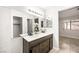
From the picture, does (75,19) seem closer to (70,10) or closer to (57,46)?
(70,10)

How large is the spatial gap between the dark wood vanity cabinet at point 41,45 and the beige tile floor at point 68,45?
10cm

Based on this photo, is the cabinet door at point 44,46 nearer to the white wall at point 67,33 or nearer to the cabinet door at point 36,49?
the cabinet door at point 36,49

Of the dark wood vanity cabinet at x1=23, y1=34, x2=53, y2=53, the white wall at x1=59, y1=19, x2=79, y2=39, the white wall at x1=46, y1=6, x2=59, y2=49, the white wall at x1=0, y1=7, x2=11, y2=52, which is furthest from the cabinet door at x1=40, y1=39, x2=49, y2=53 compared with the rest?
the white wall at x1=0, y1=7, x2=11, y2=52

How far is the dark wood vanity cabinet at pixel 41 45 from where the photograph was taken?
3.50 ft

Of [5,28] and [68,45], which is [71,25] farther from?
[5,28]

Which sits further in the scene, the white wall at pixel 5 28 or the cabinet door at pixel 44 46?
the cabinet door at pixel 44 46

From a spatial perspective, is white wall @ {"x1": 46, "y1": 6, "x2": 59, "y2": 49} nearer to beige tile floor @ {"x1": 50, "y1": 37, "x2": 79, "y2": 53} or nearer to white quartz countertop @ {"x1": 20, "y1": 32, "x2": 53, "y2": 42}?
beige tile floor @ {"x1": 50, "y1": 37, "x2": 79, "y2": 53}

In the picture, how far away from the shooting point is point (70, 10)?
1.12m

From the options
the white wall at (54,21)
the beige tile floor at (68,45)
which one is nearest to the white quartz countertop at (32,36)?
the white wall at (54,21)

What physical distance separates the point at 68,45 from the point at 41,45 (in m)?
0.43

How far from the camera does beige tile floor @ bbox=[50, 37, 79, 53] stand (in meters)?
1.12

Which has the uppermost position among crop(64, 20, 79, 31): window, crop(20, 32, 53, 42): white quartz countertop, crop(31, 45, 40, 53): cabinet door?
crop(64, 20, 79, 31): window

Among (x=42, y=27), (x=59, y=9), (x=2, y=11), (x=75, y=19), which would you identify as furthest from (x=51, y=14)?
(x=2, y=11)

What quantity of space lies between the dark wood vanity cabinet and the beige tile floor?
0.10 metres
